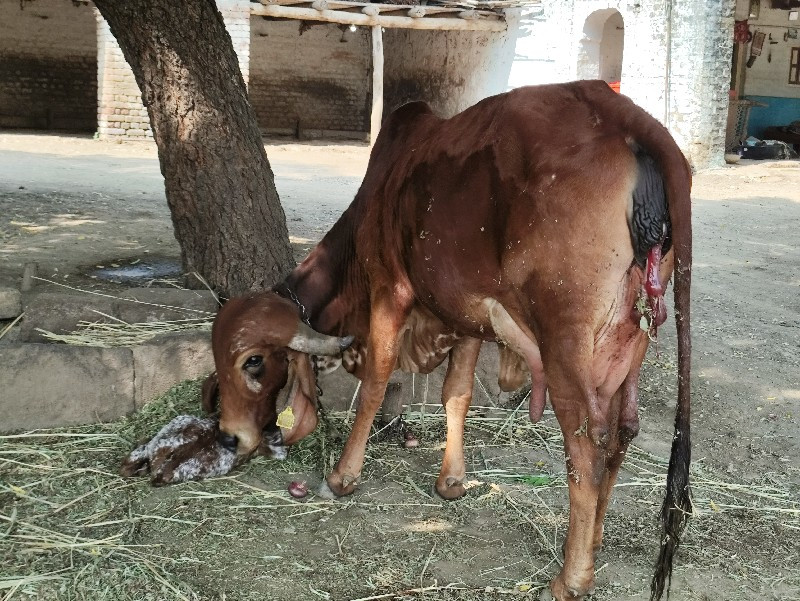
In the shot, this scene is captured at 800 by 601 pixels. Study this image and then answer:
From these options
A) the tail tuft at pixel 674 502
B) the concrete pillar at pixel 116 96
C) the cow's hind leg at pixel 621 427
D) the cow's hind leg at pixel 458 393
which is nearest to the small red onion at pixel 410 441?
the cow's hind leg at pixel 458 393

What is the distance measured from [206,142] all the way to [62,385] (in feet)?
5.43

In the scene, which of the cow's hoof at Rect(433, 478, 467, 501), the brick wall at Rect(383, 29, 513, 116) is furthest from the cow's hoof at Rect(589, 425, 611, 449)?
the brick wall at Rect(383, 29, 513, 116)

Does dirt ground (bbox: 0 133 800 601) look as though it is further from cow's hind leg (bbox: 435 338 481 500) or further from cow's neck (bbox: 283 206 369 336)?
cow's neck (bbox: 283 206 369 336)

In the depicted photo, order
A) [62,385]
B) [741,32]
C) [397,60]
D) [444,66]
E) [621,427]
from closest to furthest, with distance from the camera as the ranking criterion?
[621,427] → [62,385] → [741,32] → [444,66] → [397,60]

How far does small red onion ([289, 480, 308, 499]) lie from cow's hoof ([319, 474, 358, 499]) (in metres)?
0.07

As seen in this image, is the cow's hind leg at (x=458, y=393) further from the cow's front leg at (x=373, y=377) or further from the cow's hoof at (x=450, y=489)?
the cow's front leg at (x=373, y=377)

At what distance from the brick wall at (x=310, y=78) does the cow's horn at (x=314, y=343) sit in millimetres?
17481

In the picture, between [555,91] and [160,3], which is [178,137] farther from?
[555,91]

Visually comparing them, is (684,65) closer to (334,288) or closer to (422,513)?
(334,288)

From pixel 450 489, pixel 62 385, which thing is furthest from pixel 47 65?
pixel 450 489

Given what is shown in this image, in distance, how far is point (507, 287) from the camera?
2.93 m

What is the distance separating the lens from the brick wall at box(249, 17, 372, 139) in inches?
811

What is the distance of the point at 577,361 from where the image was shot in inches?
107

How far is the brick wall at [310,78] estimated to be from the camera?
811 inches
